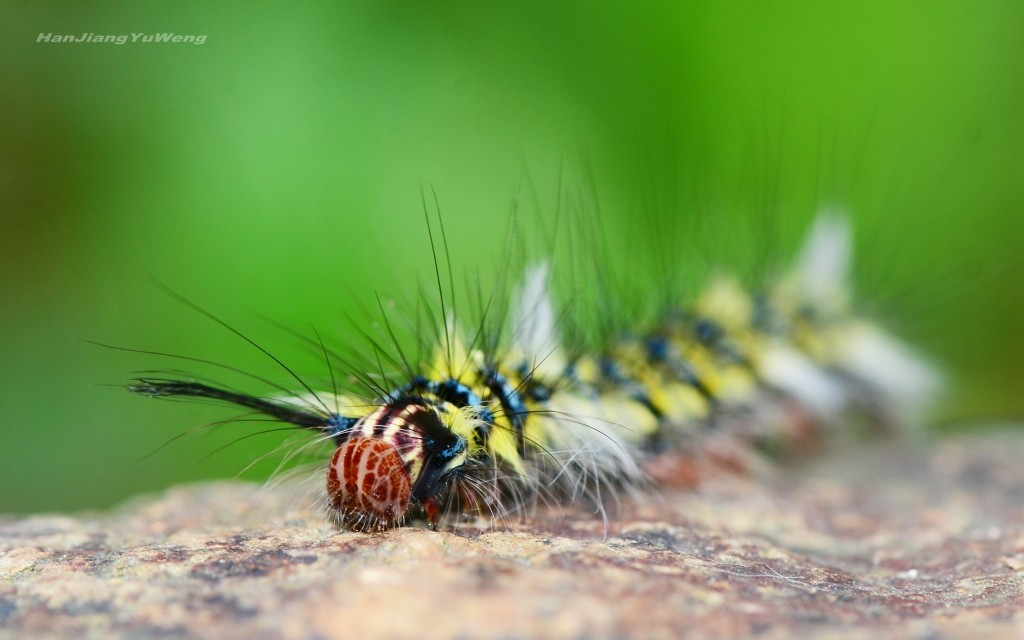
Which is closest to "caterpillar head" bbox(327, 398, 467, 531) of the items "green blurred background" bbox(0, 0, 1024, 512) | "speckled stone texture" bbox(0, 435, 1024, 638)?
"speckled stone texture" bbox(0, 435, 1024, 638)

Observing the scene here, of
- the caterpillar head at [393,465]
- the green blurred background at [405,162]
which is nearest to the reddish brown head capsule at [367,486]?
the caterpillar head at [393,465]

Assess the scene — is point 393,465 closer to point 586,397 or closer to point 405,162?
point 586,397

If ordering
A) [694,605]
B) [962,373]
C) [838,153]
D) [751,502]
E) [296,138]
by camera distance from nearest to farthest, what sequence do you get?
[694,605]
[751,502]
[296,138]
[838,153]
[962,373]

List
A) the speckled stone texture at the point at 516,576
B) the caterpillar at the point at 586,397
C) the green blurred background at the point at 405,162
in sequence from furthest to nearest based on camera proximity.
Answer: the green blurred background at the point at 405,162 < the caterpillar at the point at 586,397 < the speckled stone texture at the point at 516,576

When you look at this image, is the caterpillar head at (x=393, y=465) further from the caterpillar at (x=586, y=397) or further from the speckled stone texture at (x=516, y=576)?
the speckled stone texture at (x=516, y=576)

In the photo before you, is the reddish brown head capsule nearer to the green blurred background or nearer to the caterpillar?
the caterpillar

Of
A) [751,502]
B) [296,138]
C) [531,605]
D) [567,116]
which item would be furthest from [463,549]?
[567,116]

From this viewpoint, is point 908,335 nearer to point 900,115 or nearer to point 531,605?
point 900,115

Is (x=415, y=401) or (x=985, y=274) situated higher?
(x=985, y=274)
